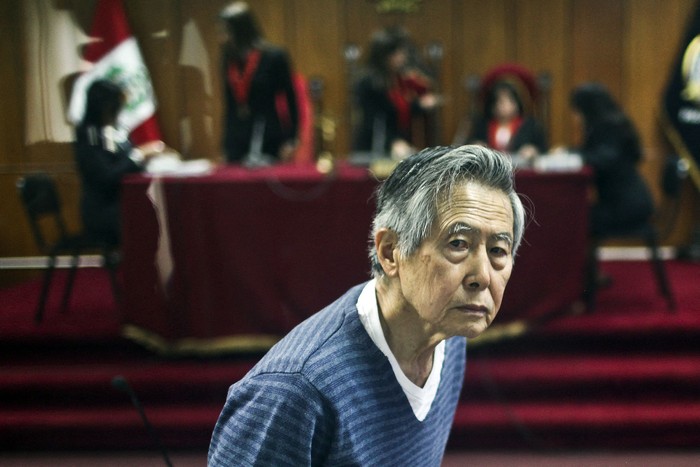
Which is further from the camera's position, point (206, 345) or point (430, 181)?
point (206, 345)

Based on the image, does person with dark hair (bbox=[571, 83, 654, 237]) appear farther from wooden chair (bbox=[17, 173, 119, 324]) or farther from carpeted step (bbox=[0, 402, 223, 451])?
wooden chair (bbox=[17, 173, 119, 324])

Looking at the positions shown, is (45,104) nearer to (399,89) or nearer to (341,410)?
(341,410)

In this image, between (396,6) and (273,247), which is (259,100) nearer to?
(273,247)

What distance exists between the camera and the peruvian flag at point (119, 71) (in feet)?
4.52

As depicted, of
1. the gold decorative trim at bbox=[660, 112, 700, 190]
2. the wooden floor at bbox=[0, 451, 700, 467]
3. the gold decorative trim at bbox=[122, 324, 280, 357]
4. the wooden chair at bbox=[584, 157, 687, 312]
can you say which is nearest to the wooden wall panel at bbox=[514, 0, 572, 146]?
the gold decorative trim at bbox=[660, 112, 700, 190]

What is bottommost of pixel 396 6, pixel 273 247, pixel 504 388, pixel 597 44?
pixel 504 388

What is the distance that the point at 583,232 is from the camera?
3023 millimetres

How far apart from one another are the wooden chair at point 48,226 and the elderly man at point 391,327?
0.66 meters

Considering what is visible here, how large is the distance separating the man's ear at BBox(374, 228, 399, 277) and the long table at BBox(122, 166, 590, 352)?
5.72 feet

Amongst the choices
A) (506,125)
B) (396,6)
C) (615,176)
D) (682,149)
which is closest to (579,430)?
(615,176)

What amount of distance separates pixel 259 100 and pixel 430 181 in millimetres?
2586

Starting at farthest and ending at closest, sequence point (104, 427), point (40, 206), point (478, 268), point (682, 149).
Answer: point (682, 149), point (104, 427), point (40, 206), point (478, 268)

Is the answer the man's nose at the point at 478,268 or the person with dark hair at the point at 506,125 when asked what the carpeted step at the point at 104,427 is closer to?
the man's nose at the point at 478,268

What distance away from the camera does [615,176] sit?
3.43 m
